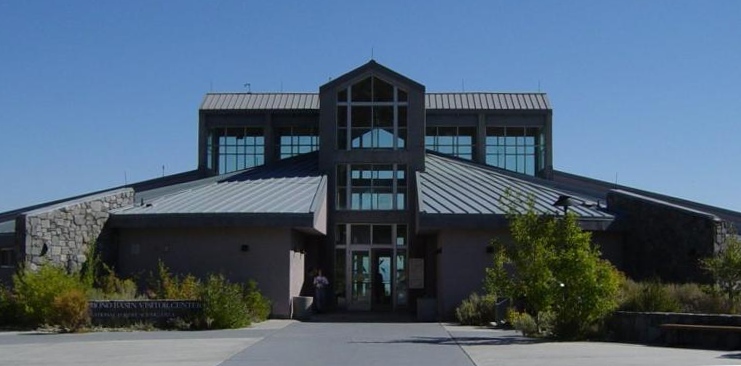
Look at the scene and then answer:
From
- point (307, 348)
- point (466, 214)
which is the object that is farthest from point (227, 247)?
point (307, 348)

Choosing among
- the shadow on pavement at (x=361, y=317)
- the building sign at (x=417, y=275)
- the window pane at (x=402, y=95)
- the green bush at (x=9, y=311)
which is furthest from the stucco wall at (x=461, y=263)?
the green bush at (x=9, y=311)

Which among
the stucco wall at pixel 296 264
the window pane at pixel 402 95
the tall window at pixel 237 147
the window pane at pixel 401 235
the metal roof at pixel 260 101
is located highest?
the metal roof at pixel 260 101

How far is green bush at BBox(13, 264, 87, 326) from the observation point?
24670mm

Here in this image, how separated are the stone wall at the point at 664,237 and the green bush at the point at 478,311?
5.61 metres

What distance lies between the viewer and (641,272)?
30.9 metres

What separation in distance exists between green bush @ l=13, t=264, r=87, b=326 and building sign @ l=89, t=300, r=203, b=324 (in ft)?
2.87

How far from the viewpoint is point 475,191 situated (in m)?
33.9

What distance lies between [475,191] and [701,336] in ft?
49.7

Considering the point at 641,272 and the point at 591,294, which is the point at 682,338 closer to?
the point at 591,294

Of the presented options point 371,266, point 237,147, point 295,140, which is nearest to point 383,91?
point 371,266

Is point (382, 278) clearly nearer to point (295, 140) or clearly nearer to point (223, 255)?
point (223, 255)

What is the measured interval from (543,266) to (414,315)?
1136cm

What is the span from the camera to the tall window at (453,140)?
44500mm

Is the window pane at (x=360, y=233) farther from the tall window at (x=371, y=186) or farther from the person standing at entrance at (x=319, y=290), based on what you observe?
the person standing at entrance at (x=319, y=290)
